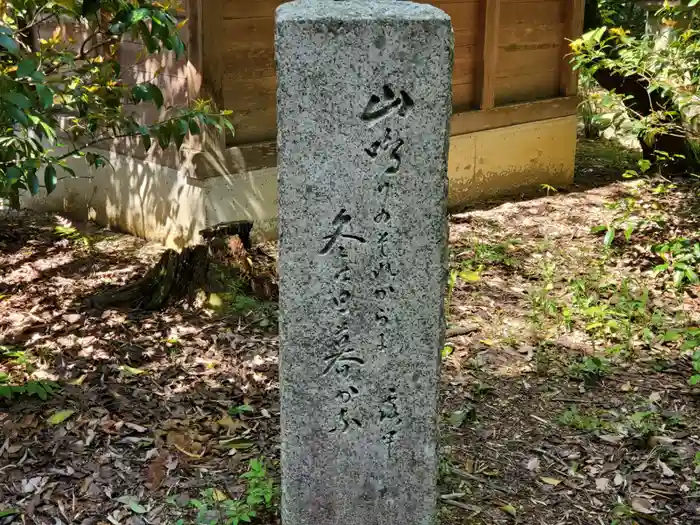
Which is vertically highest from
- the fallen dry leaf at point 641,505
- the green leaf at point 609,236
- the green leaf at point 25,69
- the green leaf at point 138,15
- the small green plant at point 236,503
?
the green leaf at point 138,15

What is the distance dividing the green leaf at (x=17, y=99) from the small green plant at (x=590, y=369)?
3.13 m

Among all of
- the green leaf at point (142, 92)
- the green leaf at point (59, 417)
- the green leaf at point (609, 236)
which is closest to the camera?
the green leaf at point (59, 417)

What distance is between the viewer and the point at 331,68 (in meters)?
2.46

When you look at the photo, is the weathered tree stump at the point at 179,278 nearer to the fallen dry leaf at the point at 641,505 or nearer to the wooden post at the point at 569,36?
the fallen dry leaf at the point at 641,505

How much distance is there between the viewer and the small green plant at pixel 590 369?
449 cm

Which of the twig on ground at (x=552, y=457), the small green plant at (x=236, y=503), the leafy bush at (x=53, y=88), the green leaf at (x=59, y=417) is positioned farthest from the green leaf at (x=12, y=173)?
the twig on ground at (x=552, y=457)

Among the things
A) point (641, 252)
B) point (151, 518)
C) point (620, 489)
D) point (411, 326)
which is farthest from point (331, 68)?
point (641, 252)

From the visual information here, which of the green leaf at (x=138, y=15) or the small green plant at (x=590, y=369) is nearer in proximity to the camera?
the green leaf at (x=138, y=15)

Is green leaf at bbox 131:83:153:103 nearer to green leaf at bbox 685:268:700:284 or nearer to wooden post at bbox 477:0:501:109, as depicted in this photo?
green leaf at bbox 685:268:700:284

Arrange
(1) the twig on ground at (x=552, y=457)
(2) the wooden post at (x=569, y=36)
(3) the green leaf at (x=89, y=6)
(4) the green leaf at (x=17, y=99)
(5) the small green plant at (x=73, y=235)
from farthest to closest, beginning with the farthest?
1. (2) the wooden post at (x=569, y=36)
2. (5) the small green plant at (x=73, y=235)
3. (1) the twig on ground at (x=552, y=457)
4. (3) the green leaf at (x=89, y=6)
5. (4) the green leaf at (x=17, y=99)

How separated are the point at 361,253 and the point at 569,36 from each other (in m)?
6.68

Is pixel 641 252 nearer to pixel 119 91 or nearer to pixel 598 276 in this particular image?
pixel 598 276

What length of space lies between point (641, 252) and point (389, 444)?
4.12 m

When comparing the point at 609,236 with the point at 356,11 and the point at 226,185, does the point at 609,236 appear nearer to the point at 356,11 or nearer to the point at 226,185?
the point at 226,185
